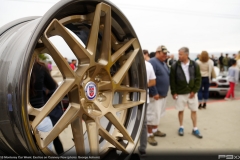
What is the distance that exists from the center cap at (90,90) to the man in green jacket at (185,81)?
294 centimetres

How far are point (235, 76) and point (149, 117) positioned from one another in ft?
17.7

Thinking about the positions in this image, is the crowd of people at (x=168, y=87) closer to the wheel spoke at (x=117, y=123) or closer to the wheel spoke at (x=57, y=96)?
the wheel spoke at (x=117, y=123)

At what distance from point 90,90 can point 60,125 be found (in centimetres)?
42

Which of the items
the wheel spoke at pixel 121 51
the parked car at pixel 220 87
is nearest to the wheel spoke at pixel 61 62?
the wheel spoke at pixel 121 51

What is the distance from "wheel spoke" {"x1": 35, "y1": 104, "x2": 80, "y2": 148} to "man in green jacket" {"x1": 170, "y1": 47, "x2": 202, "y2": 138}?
3199 mm

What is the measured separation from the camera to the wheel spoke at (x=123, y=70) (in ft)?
7.50

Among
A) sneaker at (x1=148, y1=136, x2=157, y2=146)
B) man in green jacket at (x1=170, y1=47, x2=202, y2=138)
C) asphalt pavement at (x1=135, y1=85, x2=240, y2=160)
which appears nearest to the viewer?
asphalt pavement at (x1=135, y1=85, x2=240, y2=160)

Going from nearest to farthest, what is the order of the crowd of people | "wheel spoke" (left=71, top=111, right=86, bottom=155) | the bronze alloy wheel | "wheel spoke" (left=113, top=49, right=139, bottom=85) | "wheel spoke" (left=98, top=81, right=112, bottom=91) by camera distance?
1. the bronze alloy wheel
2. "wheel spoke" (left=71, top=111, right=86, bottom=155)
3. "wheel spoke" (left=98, top=81, right=112, bottom=91)
4. "wheel spoke" (left=113, top=49, right=139, bottom=85)
5. the crowd of people

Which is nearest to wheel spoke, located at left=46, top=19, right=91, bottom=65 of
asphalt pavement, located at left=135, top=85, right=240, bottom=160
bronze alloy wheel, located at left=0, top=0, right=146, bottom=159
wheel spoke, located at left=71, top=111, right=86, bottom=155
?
bronze alloy wheel, located at left=0, top=0, right=146, bottom=159

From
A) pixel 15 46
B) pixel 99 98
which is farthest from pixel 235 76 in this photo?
pixel 15 46

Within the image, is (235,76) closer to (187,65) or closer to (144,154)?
(187,65)

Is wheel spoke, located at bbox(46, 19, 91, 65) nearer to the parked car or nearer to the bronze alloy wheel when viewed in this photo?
the bronze alloy wheel

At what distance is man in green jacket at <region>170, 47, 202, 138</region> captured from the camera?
455cm

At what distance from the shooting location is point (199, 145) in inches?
163
